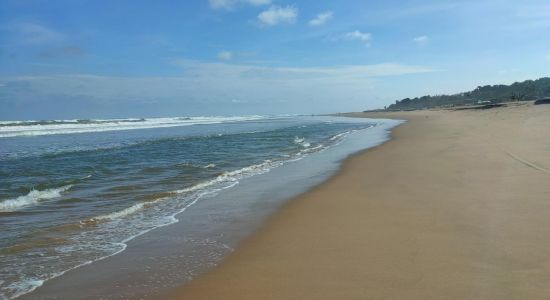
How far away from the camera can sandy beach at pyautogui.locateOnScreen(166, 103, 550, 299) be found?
398cm

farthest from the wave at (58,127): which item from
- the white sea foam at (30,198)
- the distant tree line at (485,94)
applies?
the distant tree line at (485,94)

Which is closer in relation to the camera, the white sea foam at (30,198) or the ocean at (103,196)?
the ocean at (103,196)

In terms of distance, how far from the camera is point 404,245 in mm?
5184

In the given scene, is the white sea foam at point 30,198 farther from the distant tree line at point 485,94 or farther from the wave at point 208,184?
the distant tree line at point 485,94

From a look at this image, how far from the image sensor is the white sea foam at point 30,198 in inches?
358

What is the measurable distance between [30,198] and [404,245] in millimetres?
8528

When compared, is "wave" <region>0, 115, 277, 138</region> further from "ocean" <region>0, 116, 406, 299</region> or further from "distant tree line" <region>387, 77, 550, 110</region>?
"distant tree line" <region>387, 77, 550, 110</region>

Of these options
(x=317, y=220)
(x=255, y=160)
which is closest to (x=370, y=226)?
(x=317, y=220)

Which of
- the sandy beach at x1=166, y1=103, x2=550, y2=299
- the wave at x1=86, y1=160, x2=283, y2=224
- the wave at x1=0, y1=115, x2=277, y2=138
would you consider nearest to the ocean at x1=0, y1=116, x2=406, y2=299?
the wave at x1=86, y1=160, x2=283, y2=224

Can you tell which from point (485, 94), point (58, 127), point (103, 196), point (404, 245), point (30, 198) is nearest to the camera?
point (404, 245)

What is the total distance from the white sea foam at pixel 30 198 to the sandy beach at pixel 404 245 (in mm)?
5690

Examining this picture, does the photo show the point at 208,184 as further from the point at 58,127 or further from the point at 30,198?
the point at 58,127

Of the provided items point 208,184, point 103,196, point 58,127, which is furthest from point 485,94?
point 103,196

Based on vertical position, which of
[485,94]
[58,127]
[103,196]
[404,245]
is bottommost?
[404,245]
